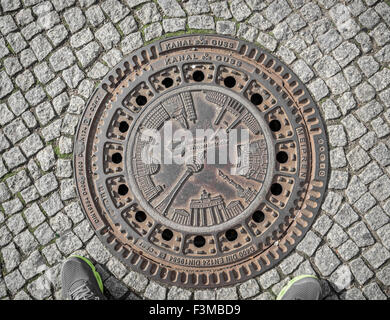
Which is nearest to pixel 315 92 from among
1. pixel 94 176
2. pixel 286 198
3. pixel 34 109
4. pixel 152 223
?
pixel 286 198

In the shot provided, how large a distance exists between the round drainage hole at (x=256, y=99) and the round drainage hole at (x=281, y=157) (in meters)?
0.53

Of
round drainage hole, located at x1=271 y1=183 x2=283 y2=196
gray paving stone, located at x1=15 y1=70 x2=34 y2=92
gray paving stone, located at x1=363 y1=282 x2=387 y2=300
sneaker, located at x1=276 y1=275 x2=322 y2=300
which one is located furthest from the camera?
gray paving stone, located at x1=15 y1=70 x2=34 y2=92

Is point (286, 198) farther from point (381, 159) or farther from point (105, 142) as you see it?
point (105, 142)

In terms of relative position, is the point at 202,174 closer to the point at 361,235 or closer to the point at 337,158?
the point at 337,158

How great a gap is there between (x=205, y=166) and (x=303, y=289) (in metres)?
1.41

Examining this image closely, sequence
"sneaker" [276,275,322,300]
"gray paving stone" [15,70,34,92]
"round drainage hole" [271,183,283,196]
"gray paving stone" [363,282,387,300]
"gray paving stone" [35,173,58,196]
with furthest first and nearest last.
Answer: "gray paving stone" [15,70,34,92] < "gray paving stone" [35,173,58,196] < "round drainage hole" [271,183,283,196] < "gray paving stone" [363,282,387,300] < "sneaker" [276,275,322,300]

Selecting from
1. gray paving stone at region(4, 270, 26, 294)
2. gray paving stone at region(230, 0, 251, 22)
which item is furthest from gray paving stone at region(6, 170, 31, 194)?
gray paving stone at region(230, 0, 251, 22)

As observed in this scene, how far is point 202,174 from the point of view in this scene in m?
3.40

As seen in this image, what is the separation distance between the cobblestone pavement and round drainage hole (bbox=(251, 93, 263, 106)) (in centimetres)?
44

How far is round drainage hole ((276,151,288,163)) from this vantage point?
349 centimetres

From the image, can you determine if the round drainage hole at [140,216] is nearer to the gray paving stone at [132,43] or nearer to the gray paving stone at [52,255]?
the gray paving stone at [52,255]

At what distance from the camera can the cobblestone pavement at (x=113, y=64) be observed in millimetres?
3396

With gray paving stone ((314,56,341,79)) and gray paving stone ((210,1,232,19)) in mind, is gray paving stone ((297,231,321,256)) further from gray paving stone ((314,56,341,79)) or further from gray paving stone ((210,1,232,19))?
gray paving stone ((210,1,232,19))

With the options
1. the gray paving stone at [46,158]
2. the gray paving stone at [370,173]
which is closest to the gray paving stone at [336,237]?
the gray paving stone at [370,173]
